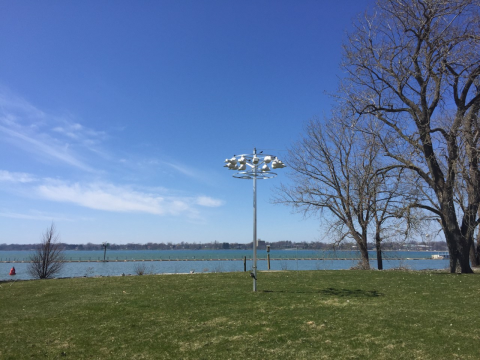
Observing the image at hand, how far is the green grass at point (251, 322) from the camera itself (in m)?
6.30

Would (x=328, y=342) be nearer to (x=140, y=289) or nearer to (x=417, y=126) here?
(x=140, y=289)

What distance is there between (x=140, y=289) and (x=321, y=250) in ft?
48.0

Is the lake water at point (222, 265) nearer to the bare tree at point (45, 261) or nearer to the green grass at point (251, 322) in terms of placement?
the bare tree at point (45, 261)

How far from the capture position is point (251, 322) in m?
7.93

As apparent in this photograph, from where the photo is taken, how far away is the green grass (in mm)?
6305

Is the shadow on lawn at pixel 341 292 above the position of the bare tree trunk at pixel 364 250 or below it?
below

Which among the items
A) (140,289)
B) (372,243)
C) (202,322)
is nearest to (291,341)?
(202,322)

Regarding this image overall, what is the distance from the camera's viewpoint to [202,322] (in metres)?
8.10

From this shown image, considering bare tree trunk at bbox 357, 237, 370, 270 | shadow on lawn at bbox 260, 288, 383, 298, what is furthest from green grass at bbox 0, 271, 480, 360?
bare tree trunk at bbox 357, 237, 370, 270

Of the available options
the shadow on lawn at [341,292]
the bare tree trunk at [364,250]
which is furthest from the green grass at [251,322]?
the bare tree trunk at [364,250]

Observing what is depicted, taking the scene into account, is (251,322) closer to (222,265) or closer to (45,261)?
(45,261)

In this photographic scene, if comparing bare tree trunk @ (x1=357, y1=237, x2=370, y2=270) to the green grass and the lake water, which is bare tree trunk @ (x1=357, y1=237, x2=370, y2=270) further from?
the green grass

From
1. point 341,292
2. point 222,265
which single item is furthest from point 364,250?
point 222,265

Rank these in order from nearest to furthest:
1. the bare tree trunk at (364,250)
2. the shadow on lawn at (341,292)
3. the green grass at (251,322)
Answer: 1. the green grass at (251,322)
2. the shadow on lawn at (341,292)
3. the bare tree trunk at (364,250)
